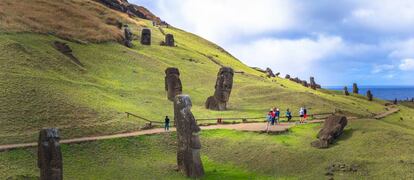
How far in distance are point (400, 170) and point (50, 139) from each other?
26.7 meters

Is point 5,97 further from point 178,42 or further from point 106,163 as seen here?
point 178,42

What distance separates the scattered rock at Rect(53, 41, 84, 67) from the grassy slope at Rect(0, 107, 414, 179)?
122ft

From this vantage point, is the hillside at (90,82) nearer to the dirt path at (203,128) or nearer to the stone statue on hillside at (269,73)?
the dirt path at (203,128)

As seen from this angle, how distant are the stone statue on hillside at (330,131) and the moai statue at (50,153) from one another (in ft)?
75.5

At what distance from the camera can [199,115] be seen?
68688mm

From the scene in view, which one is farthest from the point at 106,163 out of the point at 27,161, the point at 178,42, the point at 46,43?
the point at 178,42

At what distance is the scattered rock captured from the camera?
8712cm

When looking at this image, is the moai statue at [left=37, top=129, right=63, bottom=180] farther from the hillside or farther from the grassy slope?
the hillside

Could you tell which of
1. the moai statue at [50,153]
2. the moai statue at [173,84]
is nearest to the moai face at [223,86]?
the moai statue at [173,84]

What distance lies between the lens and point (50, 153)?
127ft

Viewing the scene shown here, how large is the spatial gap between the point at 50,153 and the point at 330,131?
25.3 m

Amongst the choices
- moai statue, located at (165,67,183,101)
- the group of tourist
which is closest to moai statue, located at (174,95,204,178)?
the group of tourist

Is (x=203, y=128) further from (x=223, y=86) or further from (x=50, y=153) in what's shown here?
(x=50, y=153)

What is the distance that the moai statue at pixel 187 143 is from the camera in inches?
1772
